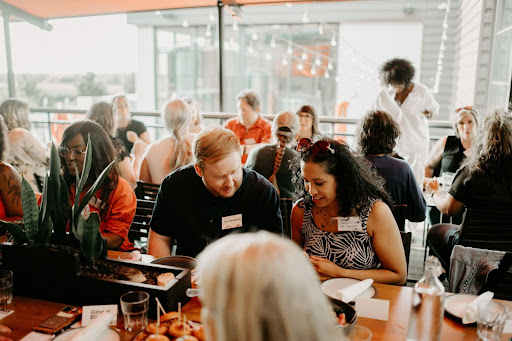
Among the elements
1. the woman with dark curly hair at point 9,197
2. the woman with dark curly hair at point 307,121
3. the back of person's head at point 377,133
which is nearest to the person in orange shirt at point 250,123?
the woman with dark curly hair at point 307,121

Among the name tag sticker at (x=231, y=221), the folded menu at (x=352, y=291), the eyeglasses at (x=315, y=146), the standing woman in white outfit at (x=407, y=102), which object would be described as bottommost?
the folded menu at (x=352, y=291)

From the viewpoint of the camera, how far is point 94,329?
3.63 ft

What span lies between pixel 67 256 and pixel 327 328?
109cm

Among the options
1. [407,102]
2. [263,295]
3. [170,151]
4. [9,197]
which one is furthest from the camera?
[407,102]

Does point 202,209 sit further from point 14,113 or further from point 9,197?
point 14,113

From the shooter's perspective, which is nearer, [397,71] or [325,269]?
[325,269]

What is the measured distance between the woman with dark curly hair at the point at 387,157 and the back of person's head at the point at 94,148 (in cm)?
148

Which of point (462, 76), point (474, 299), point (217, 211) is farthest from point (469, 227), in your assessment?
point (462, 76)

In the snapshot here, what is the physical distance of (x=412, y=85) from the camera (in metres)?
4.23

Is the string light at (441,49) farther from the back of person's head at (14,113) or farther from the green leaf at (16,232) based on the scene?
the green leaf at (16,232)

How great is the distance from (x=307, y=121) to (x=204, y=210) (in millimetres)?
2092

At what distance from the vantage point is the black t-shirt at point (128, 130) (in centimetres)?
442

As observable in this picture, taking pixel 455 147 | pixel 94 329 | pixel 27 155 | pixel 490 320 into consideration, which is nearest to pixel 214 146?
pixel 94 329

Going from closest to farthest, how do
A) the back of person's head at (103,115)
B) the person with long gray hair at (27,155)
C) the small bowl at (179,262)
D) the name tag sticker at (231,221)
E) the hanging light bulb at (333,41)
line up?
the small bowl at (179,262)
the name tag sticker at (231,221)
the person with long gray hair at (27,155)
the back of person's head at (103,115)
the hanging light bulb at (333,41)
